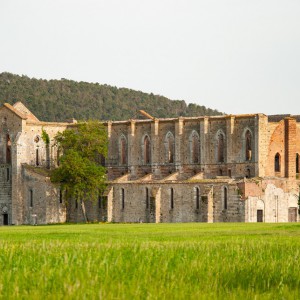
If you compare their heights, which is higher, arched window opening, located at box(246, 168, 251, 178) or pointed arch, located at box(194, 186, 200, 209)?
arched window opening, located at box(246, 168, 251, 178)

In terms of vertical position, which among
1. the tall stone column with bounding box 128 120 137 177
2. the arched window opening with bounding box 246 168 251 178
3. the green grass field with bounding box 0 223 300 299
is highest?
the tall stone column with bounding box 128 120 137 177

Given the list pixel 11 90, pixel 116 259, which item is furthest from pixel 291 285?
pixel 11 90

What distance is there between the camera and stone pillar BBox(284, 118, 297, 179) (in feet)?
282

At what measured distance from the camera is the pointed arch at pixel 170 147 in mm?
88500

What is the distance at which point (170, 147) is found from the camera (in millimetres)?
89062

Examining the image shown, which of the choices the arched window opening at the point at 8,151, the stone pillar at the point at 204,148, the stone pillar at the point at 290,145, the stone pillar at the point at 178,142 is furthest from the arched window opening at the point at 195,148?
the arched window opening at the point at 8,151

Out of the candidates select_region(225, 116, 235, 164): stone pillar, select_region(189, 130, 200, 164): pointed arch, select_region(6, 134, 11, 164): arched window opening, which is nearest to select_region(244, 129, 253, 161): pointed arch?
select_region(225, 116, 235, 164): stone pillar

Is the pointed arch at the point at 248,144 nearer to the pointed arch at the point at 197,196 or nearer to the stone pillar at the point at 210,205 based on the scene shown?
the pointed arch at the point at 197,196

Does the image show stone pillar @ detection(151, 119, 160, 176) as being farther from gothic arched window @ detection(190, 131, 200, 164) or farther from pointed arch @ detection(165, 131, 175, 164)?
gothic arched window @ detection(190, 131, 200, 164)

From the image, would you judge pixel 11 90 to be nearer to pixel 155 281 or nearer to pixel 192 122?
pixel 192 122

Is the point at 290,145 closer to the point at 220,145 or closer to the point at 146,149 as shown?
the point at 220,145

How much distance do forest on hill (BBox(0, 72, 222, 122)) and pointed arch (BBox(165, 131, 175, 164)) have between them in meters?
46.7

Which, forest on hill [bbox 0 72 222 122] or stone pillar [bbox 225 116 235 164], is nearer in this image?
stone pillar [bbox 225 116 235 164]

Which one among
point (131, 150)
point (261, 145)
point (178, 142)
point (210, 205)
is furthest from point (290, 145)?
point (131, 150)
